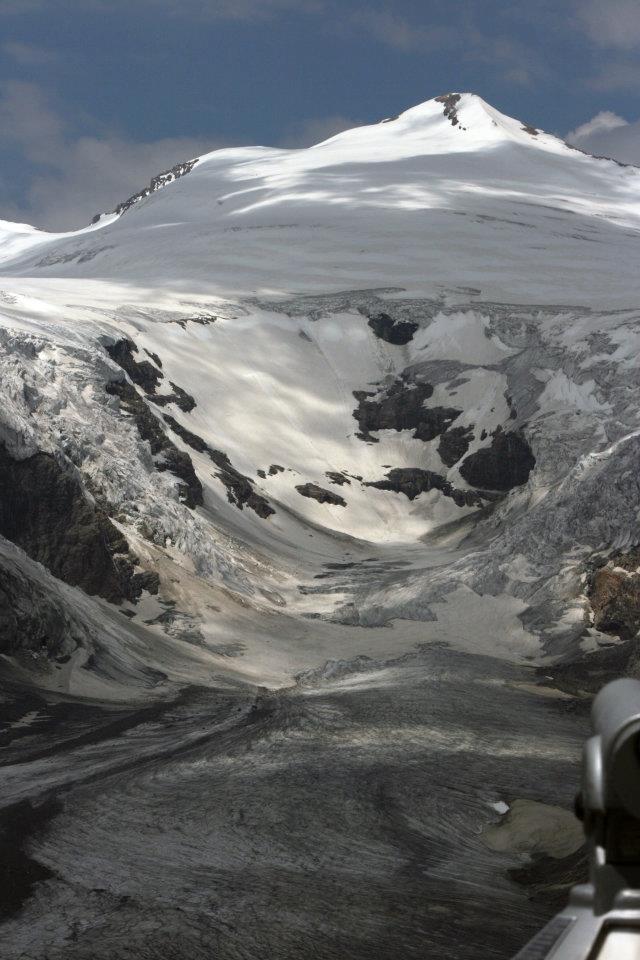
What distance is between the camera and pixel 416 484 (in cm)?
8394

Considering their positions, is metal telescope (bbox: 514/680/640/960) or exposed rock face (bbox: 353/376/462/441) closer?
metal telescope (bbox: 514/680/640/960)

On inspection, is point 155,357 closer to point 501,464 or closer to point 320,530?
point 320,530

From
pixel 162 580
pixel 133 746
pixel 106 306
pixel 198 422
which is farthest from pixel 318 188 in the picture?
pixel 133 746

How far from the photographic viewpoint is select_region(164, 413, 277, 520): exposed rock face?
7038 cm

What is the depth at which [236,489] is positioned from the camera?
70875 millimetres

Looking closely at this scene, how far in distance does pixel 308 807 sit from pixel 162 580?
30898 mm

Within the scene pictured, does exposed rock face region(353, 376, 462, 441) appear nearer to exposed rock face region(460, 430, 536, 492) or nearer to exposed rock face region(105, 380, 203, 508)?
exposed rock face region(460, 430, 536, 492)

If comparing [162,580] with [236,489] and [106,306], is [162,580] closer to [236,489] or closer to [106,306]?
[236,489]

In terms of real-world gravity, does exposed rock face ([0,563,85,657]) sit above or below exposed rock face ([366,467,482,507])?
below

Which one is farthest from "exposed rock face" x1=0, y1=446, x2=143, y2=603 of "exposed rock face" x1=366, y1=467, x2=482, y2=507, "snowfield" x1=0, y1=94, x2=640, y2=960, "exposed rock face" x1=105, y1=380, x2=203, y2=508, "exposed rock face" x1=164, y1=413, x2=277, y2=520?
"exposed rock face" x1=366, y1=467, x2=482, y2=507

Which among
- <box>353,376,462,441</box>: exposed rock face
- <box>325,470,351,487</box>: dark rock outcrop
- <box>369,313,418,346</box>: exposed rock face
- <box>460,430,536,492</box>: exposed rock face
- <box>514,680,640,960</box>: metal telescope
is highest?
<box>369,313,418,346</box>: exposed rock face

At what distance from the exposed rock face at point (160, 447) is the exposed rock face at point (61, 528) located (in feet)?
41.0

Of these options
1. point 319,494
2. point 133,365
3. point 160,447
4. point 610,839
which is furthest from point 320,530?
point 610,839

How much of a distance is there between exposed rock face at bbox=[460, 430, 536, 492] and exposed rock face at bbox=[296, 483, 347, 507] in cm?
1119
